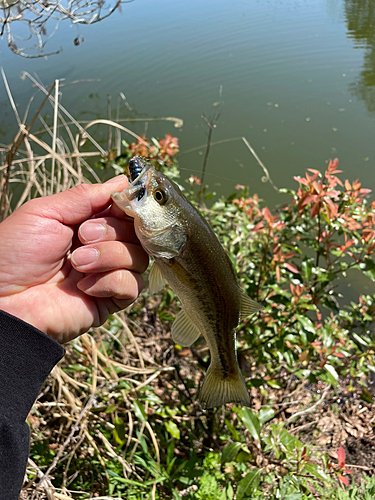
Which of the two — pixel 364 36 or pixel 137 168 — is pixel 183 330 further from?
pixel 364 36

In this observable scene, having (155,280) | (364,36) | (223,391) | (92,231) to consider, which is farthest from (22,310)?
(364,36)

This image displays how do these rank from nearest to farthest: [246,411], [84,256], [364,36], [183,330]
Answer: [84,256], [183,330], [246,411], [364,36]

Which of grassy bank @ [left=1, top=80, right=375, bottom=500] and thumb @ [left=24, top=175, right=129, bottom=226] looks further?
grassy bank @ [left=1, top=80, right=375, bottom=500]

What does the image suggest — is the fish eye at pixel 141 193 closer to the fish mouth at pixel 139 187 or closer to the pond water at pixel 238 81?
the fish mouth at pixel 139 187

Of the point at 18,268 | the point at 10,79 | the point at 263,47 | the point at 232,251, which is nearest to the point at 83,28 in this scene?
the point at 10,79

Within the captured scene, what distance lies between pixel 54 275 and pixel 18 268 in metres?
0.19

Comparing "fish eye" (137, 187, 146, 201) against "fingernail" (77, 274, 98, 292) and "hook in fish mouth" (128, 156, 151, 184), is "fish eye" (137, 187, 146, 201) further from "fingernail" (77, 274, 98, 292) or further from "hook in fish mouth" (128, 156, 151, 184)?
"fingernail" (77, 274, 98, 292)

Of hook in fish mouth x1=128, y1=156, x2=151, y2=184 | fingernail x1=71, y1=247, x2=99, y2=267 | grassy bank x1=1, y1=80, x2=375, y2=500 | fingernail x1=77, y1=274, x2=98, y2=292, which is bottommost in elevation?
grassy bank x1=1, y1=80, x2=375, y2=500

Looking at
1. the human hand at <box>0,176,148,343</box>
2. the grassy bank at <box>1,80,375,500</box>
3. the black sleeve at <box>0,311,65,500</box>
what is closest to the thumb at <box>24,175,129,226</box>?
the human hand at <box>0,176,148,343</box>

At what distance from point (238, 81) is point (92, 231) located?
818 cm

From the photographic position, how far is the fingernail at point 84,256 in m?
1.66

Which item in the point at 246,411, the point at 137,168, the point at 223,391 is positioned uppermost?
the point at 137,168

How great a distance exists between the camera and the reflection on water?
25.8ft

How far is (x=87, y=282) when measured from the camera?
1737 millimetres
